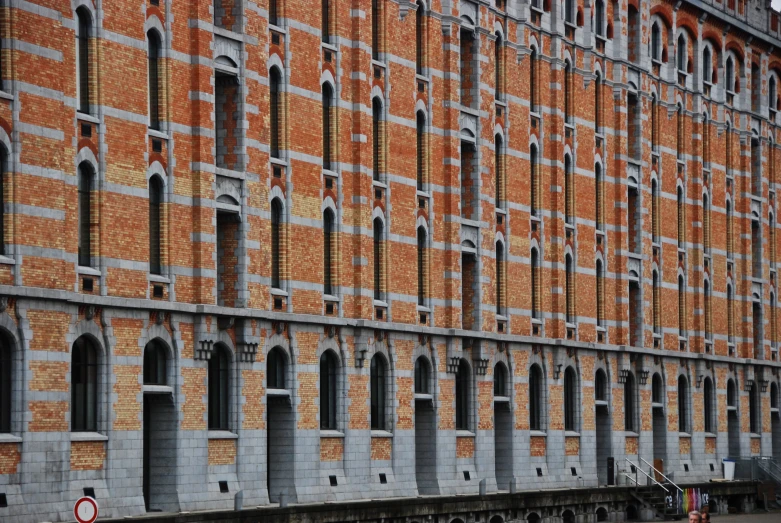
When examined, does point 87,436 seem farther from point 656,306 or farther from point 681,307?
point 681,307

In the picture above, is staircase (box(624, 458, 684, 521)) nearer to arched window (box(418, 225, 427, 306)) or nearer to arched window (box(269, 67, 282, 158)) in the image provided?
arched window (box(418, 225, 427, 306))

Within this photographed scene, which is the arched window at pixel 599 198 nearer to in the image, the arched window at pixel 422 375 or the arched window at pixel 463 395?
the arched window at pixel 463 395

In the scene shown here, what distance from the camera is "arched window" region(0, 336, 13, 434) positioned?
40156mm

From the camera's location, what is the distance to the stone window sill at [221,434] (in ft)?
154

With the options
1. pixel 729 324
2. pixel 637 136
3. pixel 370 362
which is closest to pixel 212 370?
pixel 370 362

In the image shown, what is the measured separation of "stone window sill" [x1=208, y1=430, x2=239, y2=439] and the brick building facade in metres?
0.11

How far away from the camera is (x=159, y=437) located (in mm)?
45750

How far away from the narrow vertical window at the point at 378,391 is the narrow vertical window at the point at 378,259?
1904mm

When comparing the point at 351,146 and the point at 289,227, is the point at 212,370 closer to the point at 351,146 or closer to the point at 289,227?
the point at 289,227

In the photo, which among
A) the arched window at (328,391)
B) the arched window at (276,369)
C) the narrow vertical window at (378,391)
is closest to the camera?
the arched window at (276,369)

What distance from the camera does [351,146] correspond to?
177ft

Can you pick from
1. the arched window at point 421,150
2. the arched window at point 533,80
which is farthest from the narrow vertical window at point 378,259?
the arched window at point 533,80

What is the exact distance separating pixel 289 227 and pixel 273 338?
122 inches

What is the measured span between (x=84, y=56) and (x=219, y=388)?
31.7 feet
